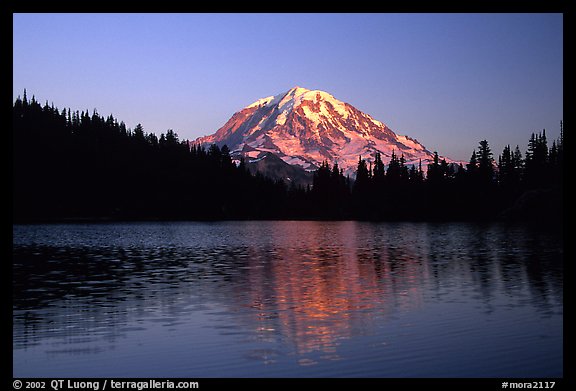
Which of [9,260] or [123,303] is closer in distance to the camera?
[9,260]

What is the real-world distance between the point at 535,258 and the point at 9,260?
6080 centimetres

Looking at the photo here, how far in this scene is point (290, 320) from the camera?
1393 inches

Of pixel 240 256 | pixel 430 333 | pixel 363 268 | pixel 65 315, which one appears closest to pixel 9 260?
pixel 65 315

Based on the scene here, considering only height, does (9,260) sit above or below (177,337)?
above

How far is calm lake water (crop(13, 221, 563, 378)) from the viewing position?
2589cm

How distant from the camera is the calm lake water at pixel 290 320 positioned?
2589cm
